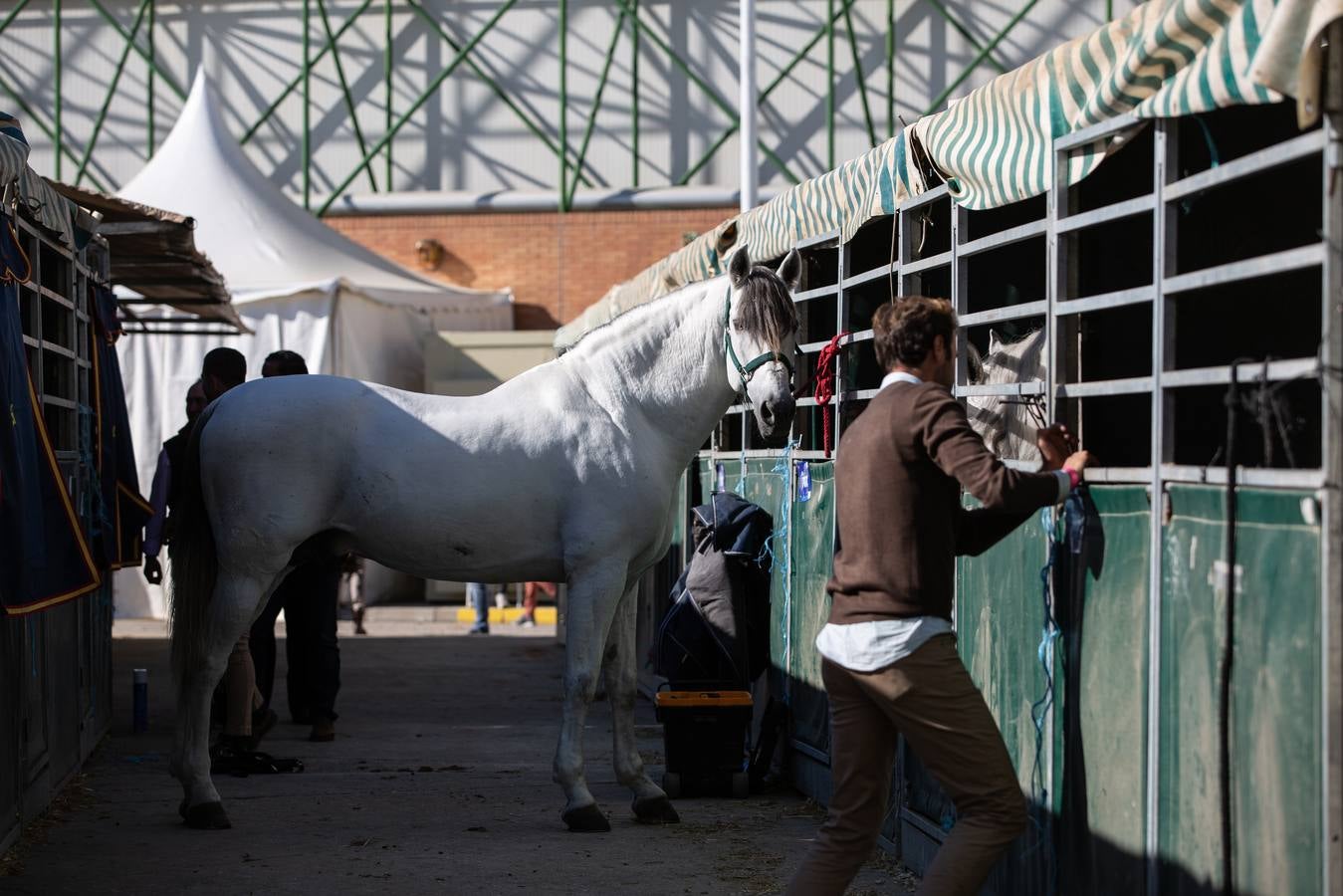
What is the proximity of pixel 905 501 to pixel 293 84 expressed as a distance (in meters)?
20.2

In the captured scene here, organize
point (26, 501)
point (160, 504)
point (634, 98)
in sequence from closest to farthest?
point (26, 501)
point (160, 504)
point (634, 98)

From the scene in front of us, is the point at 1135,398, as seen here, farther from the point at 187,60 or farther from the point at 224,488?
the point at 187,60

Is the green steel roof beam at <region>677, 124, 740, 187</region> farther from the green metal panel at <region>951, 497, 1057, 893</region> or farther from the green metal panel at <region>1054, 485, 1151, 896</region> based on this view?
the green metal panel at <region>1054, 485, 1151, 896</region>

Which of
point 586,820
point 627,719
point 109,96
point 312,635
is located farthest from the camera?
point 109,96

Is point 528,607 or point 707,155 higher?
point 707,155

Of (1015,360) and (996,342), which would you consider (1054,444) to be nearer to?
(1015,360)

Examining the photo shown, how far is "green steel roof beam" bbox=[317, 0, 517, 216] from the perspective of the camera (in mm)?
22484

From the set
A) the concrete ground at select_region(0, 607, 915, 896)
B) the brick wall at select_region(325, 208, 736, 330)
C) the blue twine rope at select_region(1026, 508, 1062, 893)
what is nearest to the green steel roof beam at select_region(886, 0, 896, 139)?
the brick wall at select_region(325, 208, 736, 330)

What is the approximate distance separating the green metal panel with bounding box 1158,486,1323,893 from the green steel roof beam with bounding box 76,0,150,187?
69.9 feet

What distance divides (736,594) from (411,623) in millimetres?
10846

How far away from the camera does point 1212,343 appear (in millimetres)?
6004

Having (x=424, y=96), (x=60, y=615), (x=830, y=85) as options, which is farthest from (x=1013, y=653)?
(x=424, y=96)

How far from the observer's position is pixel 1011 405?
522 cm

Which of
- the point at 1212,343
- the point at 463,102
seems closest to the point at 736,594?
the point at 1212,343
